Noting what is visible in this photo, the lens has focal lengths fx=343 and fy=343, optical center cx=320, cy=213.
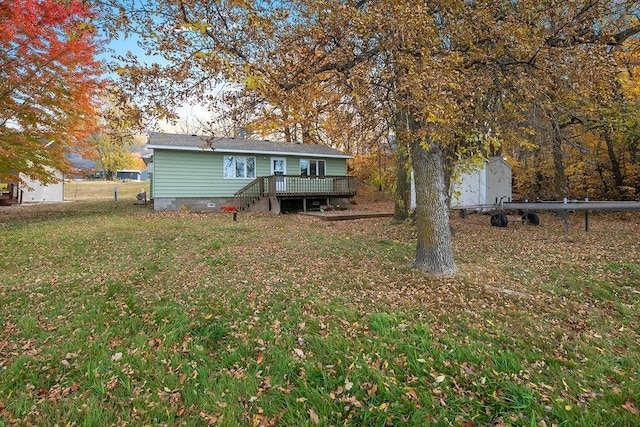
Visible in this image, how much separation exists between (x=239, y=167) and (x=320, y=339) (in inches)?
593

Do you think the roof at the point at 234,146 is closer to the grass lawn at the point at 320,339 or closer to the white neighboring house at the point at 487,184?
the white neighboring house at the point at 487,184

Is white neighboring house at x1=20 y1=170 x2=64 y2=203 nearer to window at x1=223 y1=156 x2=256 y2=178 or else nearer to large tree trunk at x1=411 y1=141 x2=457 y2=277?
window at x1=223 y1=156 x2=256 y2=178

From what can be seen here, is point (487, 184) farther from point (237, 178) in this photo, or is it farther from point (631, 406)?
point (631, 406)

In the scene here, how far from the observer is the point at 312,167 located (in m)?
19.2

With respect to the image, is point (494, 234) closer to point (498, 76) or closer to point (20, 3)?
point (498, 76)

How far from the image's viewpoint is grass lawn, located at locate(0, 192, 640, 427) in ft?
8.92

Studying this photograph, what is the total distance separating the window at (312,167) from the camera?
62.2ft

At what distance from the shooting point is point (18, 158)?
10.2 meters

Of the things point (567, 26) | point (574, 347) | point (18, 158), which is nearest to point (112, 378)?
point (574, 347)

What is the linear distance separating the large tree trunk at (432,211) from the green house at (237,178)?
10273 mm

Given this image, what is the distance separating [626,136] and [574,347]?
1275 centimetres

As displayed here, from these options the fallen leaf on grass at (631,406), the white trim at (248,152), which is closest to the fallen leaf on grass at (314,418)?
the fallen leaf on grass at (631,406)

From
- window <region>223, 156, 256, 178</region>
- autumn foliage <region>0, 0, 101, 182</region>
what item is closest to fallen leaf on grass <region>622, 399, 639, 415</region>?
autumn foliage <region>0, 0, 101, 182</region>

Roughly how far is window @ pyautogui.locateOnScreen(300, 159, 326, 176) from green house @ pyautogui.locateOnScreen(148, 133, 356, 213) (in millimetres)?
56
